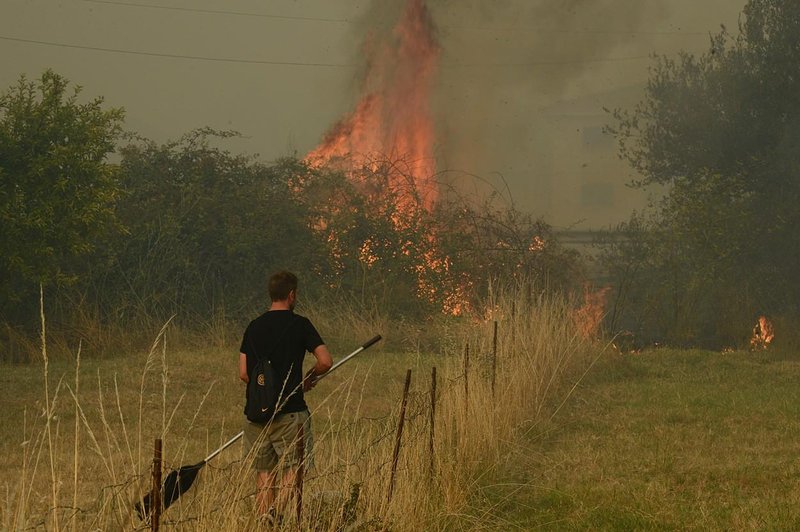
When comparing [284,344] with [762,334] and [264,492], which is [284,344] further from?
[762,334]

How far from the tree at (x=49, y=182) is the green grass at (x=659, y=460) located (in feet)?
27.6

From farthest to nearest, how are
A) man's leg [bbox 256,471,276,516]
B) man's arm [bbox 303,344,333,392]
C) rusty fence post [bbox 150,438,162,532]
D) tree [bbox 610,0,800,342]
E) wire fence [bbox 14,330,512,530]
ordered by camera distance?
tree [bbox 610,0,800,342], man's arm [bbox 303,344,333,392], man's leg [bbox 256,471,276,516], wire fence [bbox 14,330,512,530], rusty fence post [bbox 150,438,162,532]

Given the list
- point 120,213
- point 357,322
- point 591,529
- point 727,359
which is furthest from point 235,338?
point 591,529

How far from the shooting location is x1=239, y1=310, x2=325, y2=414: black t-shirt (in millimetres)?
6969

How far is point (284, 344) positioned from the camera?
6973mm

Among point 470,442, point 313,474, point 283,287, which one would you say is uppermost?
point 283,287

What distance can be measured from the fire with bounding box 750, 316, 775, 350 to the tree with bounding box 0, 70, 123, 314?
13.3 meters

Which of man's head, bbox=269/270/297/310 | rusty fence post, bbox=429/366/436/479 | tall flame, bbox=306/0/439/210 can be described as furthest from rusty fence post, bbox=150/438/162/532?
tall flame, bbox=306/0/439/210

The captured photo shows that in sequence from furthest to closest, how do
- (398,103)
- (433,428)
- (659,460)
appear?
(398,103) < (659,460) < (433,428)

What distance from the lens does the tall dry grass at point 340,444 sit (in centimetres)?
498

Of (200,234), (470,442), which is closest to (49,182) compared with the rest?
(200,234)

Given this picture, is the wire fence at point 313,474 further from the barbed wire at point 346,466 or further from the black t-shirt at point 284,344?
the black t-shirt at point 284,344

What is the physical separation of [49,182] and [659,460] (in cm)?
1163

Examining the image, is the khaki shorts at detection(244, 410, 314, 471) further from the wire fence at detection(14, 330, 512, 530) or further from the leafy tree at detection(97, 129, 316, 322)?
the leafy tree at detection(97, 129, 316, 322)
